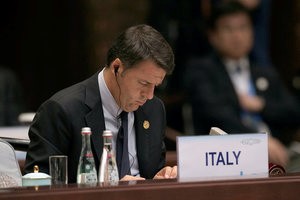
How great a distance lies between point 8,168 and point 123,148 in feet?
1.53

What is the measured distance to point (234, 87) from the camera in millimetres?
5906

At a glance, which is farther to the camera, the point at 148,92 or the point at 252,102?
the point at 252,102

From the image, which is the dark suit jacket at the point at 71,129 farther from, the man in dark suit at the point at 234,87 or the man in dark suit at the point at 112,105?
the man in dark suit at the point at 234,87

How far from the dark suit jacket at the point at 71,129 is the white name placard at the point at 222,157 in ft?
1.55

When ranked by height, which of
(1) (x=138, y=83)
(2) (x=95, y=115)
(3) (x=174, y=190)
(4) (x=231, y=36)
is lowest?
(3) (x=174, y=190)

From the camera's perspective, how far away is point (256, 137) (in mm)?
3334

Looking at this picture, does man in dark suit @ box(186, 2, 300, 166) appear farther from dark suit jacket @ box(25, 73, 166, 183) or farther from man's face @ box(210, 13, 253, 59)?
dark suit jacket @ box(25, 73, 166, 183)

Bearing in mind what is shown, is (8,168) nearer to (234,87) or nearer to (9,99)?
(234,87)

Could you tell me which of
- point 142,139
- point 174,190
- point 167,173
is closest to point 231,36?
point 142,139

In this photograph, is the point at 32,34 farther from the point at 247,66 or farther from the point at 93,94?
the point at 93,94

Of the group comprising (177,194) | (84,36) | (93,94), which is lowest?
(177,194)

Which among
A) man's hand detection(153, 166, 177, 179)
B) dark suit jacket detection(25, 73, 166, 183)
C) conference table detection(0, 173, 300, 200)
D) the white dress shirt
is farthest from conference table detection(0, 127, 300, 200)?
the white dress shirt

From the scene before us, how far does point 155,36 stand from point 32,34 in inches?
118

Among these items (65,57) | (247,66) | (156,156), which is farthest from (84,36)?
(156,156)
